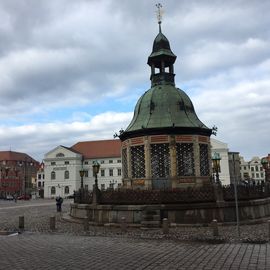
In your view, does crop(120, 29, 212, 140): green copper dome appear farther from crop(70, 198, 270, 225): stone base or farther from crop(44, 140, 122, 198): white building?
crop(44, 140, 122, 198): white building

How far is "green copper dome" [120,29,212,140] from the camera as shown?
26.3m

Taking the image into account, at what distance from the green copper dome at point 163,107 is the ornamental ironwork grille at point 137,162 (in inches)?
40.8

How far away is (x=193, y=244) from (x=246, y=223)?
698 centimetres

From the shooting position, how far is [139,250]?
39.0ft

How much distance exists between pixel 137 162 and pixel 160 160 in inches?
63.5

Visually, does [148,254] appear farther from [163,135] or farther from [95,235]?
[163,135]

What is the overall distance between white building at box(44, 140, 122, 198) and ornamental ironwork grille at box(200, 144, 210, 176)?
72.0 metres

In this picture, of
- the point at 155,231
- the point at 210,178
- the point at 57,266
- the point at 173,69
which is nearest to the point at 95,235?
the point at 155,231

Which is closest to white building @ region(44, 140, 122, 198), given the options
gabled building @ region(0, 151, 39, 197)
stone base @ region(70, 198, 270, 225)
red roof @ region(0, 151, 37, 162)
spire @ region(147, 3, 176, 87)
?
gabled building @ region(0, 151, 39, 197)

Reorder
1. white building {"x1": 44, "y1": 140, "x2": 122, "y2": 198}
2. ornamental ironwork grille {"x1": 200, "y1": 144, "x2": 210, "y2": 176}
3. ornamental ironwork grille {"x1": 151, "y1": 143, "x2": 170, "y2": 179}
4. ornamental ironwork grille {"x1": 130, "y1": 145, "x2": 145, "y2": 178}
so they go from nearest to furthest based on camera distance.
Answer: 1. ornamental ironwork grille {"x1": 151, "y1": 143, "x2": 170, "y2": 179}
2. ornamental ironwork grille {"x1": 130, "y1": 145, "x2": 145, "y2": 178}
3. ornamental ironwork grille {"x1": 200, "y1": 144, "x2": 210, "y2": 176}
4. white building {"x1": 44, "y1": 140, "x2": 122, "y2": 198}

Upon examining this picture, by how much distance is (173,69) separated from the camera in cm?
3033

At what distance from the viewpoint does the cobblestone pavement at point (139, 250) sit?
31.3ft

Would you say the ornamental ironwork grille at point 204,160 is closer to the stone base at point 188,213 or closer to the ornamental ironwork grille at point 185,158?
the ornamental ironwork grille at point 185,158

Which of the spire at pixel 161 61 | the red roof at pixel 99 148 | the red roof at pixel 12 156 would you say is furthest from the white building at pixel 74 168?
the spire at pixel 161 61
